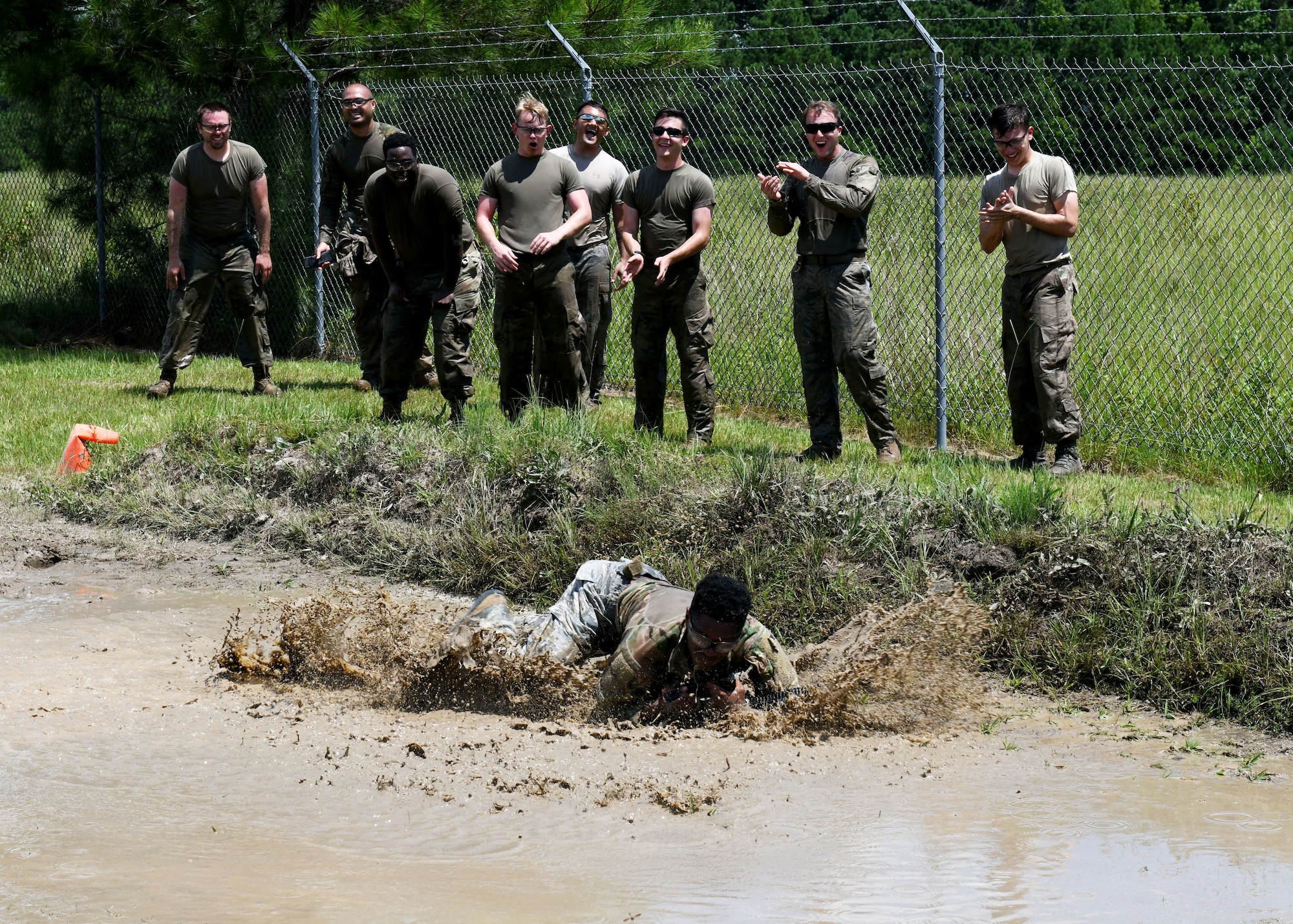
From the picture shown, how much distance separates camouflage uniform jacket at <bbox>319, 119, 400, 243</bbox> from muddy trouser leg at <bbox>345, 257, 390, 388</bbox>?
36 cm

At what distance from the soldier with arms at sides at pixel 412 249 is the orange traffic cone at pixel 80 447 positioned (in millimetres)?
1882

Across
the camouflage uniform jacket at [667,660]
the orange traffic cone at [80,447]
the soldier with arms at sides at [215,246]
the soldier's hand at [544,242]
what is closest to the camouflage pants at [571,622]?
the camouflage uniform jacket at [667,660]

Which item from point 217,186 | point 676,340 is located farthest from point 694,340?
point 217,186

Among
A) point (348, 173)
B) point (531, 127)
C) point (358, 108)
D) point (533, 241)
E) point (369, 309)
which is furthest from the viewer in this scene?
point (369, 309)

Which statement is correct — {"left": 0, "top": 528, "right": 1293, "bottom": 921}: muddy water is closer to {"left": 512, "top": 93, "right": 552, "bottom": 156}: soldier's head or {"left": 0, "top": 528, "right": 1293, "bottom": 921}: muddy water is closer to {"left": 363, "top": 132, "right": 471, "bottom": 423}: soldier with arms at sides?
{"left": 363, "top": 132, "right": 471, "bottom": 423}: soldier with arms at sides

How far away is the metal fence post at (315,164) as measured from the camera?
1215cm

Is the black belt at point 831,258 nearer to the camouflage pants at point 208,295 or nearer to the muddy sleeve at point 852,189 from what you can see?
the muddy sleeve at point 852,189

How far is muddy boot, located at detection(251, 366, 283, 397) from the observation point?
10.6m

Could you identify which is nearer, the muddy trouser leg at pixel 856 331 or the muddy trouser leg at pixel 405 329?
the muddy trouser leg at pixel 856 331

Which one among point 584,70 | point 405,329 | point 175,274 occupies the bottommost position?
point 405,329

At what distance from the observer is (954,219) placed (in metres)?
9.30

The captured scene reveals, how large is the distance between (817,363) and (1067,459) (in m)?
1.56

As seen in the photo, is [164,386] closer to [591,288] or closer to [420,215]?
[420,215]

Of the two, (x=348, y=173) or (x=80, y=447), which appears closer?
(x=80, y=447)
